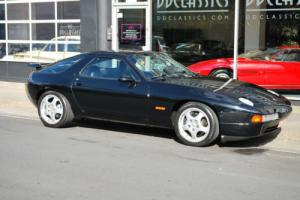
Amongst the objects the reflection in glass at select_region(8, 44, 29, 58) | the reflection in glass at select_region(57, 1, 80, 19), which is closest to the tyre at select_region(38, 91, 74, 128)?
the reflection in glass at select_region(57, 1, 80, 19)

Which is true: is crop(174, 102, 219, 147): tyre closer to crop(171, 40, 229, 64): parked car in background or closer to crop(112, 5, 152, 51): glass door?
crop(171, 40, 229, 64): parked car in background

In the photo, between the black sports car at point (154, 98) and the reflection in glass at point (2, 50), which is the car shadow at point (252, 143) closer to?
the black sports car at point (154, 98)

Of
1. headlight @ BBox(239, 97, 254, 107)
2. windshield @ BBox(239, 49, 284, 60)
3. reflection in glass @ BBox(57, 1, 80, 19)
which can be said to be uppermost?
reflection in glass @ BBox(57, 1, 80, 19)

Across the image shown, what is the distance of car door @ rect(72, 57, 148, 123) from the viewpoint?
304 inches

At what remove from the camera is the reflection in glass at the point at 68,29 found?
14442 mm

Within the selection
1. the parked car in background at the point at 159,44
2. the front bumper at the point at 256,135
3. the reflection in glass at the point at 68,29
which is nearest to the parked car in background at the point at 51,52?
the reflection in glass at the point at 68,29

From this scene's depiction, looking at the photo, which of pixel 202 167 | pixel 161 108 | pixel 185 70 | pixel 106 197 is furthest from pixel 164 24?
pixel 106 197

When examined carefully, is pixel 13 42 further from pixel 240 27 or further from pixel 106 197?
pixel 106 197

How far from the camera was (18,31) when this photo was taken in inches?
619

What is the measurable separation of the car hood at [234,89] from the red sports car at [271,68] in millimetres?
3563

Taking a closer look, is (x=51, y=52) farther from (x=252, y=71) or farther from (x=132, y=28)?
(x=252, y=71)

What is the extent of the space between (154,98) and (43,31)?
27.9 ft

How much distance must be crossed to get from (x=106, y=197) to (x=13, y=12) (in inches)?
471

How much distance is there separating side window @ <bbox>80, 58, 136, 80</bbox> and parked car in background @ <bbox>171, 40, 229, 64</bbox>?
480 cm
